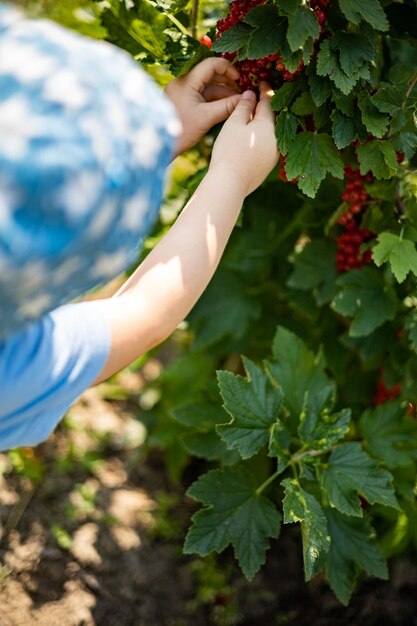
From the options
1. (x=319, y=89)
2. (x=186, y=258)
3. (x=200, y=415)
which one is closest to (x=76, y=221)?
(x=186, y=258)

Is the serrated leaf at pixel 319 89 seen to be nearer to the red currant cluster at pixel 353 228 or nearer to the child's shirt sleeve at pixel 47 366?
the red currant cluster at pixel 353 228

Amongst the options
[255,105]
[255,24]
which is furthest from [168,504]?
[255,24]

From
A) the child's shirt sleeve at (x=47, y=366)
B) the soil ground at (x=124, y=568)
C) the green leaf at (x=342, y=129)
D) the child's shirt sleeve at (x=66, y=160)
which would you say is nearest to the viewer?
the child's shirt sleeve at (x=66, y=160)

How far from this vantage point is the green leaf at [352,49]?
4.13 feet

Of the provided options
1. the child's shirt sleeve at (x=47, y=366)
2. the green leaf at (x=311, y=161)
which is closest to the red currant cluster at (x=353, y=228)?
the green leaf at (x=311, y=161)

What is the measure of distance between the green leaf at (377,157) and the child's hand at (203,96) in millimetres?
237

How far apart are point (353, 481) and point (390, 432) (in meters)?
0.28

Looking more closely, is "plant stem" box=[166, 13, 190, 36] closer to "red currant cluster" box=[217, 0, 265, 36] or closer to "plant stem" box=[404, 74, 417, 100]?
"red currant cluster" box=[217, 0, 265, 36]

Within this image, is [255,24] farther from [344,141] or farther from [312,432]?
[312,432]

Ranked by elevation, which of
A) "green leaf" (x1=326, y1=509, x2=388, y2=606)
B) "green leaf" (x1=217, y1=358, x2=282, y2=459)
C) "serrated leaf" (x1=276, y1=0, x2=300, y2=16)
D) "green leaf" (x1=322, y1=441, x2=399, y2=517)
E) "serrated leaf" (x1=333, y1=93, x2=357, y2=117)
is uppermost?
"serrated leaf" (x1=276, y1=0, x2=300, y2=16)

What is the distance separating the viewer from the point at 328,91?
4.25 ft

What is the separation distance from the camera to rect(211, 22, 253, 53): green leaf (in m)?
1.29

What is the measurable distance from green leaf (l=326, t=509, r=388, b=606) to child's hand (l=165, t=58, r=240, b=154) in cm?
81

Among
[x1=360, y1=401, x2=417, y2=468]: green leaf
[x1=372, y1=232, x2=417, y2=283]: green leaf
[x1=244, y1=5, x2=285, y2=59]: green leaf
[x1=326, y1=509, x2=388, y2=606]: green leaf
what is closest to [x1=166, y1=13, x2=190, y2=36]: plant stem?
[x1=244, y1=5, x2=285, y2=59]: green leaf
